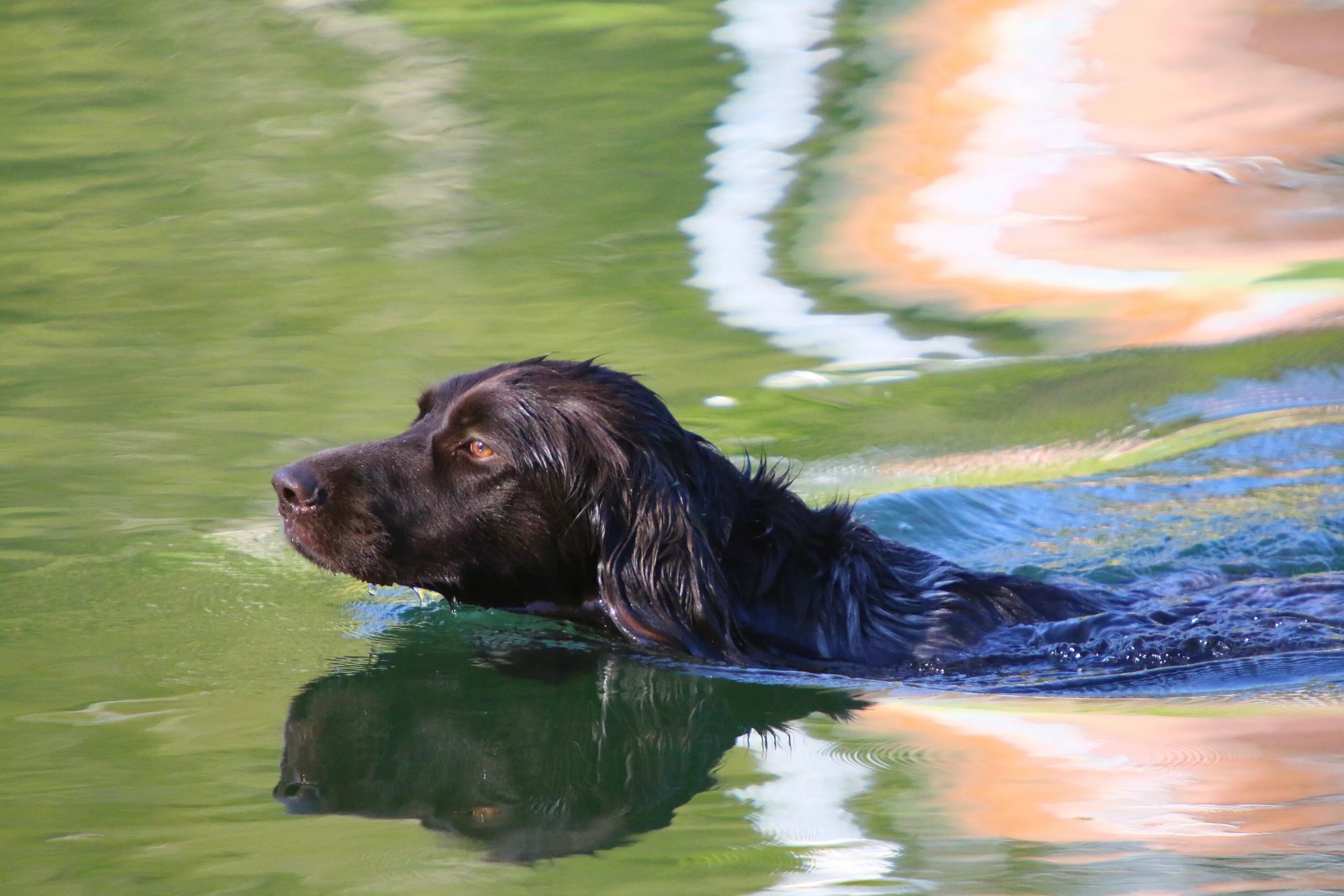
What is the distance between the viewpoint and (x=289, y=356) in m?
9.84

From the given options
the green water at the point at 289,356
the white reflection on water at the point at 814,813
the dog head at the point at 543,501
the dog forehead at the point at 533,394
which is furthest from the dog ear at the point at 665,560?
the green water at the point at 289,356

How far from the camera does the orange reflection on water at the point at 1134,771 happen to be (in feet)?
13.7

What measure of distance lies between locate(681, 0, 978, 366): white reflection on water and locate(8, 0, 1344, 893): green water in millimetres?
222

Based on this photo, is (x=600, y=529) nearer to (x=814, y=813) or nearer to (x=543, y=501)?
(x=543, y=501)

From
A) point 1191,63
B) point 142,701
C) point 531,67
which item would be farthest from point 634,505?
point 1191,63

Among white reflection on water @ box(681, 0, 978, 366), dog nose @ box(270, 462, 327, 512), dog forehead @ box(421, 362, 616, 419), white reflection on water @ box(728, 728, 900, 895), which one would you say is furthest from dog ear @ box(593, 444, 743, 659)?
white reflection on water @ box(681, 0, 978, 366)

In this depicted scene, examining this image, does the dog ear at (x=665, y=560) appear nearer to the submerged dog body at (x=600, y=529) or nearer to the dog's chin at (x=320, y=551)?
the submerged dog body at (x=600, y=529)

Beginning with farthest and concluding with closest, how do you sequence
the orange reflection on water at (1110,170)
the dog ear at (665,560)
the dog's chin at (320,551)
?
1. the orange reflection on water at (1110,170)
2. the dog's chin at (320,551)
3. the dog ear at (665,560)

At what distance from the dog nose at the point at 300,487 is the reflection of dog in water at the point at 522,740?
0.63m

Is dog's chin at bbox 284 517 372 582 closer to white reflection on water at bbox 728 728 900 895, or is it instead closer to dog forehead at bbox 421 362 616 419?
dog forehead at bbox 421 362 616 419

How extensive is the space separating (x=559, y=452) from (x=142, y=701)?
5.34ft

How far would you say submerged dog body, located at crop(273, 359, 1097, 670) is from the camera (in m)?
5.59

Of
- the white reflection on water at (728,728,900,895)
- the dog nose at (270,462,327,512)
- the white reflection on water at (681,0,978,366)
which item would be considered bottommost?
the white reflection on water at (728,728,900,895)

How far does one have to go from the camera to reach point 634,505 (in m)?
5.60
